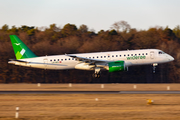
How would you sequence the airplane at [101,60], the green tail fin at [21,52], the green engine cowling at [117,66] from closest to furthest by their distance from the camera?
the green engine cowling at [117,66] < the airplane at [101,60] < the green tail fin at [21,52]

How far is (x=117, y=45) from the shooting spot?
6819 centimetres

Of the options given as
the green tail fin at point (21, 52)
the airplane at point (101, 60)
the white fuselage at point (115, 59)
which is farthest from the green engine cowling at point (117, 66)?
the green tail fin at point (21, 52)

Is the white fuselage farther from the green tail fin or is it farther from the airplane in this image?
the green tail fin

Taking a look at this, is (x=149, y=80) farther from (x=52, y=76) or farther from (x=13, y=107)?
(x=13, y=107)

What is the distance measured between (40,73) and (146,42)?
1061 inches

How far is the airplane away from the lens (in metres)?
42.4

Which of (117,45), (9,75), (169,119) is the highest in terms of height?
(117,45)

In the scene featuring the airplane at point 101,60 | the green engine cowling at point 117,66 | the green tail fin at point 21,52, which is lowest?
the green engine cowling at point 117,66

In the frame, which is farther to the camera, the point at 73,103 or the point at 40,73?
the point at 40,73

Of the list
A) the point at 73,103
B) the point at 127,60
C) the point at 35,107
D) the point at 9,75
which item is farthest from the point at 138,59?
the point at 9,75

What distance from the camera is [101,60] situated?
4294 centimetres

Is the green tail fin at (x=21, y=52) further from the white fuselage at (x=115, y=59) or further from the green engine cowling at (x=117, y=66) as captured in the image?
the green engine cowling at (x=117, y=66)

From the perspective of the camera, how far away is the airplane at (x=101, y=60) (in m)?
42.4

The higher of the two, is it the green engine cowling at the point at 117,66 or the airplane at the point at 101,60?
the airplane at the point at 101,60
